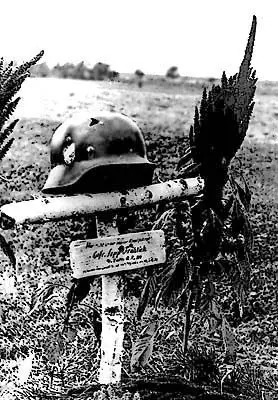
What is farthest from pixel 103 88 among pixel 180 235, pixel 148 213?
pixel 180 235

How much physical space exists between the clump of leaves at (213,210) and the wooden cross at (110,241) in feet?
0.18

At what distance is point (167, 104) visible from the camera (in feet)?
16.3

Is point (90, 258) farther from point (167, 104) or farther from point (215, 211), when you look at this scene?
point (167, 104)

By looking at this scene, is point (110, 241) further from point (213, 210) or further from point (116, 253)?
point (213, 210)

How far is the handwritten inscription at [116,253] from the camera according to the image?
157cm

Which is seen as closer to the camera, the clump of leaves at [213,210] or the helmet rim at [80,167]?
the helmet rim at [80,167]

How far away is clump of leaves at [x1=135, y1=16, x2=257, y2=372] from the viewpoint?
168 centimetres

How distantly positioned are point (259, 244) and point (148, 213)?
0.61 m

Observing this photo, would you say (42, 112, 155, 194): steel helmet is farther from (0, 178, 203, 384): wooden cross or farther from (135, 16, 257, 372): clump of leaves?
(135, 16, 257, 372): clump of leaves

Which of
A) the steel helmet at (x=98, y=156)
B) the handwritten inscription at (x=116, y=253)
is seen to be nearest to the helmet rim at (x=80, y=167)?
the steel helmet at (x=98, y=156)

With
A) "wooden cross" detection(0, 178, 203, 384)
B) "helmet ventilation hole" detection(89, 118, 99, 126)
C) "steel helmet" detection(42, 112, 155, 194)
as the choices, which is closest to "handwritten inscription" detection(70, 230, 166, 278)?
"wooden cross" detection(0, 178, 203, 384)

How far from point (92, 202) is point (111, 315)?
1.00 ft

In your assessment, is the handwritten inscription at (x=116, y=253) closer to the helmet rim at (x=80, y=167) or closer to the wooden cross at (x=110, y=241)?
the wooden cross at (x=110, y=241)

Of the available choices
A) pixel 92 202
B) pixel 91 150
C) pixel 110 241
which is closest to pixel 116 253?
pixel 110 241
